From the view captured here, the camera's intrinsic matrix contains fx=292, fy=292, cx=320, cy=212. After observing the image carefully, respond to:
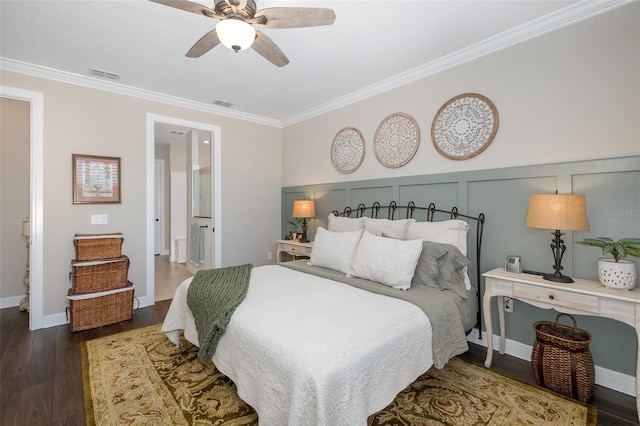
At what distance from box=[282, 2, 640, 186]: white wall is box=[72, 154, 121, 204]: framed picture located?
3.39 m

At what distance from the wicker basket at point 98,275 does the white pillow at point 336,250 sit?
2.11 metres

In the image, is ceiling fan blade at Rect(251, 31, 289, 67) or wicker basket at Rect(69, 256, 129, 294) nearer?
ceiling fan blade at Rect(251, 31, 289, 67)

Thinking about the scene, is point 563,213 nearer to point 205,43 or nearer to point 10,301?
point 205,43

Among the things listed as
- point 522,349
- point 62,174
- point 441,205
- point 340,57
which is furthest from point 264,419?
point 62,174

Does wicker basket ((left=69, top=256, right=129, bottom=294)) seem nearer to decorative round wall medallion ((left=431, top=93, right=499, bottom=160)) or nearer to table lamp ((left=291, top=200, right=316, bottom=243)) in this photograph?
table lamp ((left=291, top=200, right=316, bottom=243))

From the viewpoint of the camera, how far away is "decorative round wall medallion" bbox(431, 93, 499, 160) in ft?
8.59

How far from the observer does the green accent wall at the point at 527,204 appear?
198 cm

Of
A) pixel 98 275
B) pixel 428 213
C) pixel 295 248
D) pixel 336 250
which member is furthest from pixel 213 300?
pixel 428 213

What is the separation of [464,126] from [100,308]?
4105 mm

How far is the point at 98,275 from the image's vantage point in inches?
121

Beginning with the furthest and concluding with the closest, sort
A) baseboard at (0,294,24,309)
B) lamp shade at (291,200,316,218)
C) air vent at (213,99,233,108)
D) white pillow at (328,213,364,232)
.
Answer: lamp shade at (291,200,316,218) → air vent at (213,99,233,108) → baseboard at (0,294,24,309) → white pillow at (328,213,364,232)

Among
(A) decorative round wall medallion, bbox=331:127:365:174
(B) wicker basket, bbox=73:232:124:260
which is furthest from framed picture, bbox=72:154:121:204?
(A) decorative round wall medallion, bbox=331:127:365:174

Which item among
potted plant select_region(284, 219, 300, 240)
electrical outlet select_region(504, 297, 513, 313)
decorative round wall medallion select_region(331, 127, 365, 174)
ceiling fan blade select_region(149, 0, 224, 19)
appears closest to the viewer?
ceiling fan blade select_region(149, 0, 224, 19)

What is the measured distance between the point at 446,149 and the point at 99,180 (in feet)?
12.6
